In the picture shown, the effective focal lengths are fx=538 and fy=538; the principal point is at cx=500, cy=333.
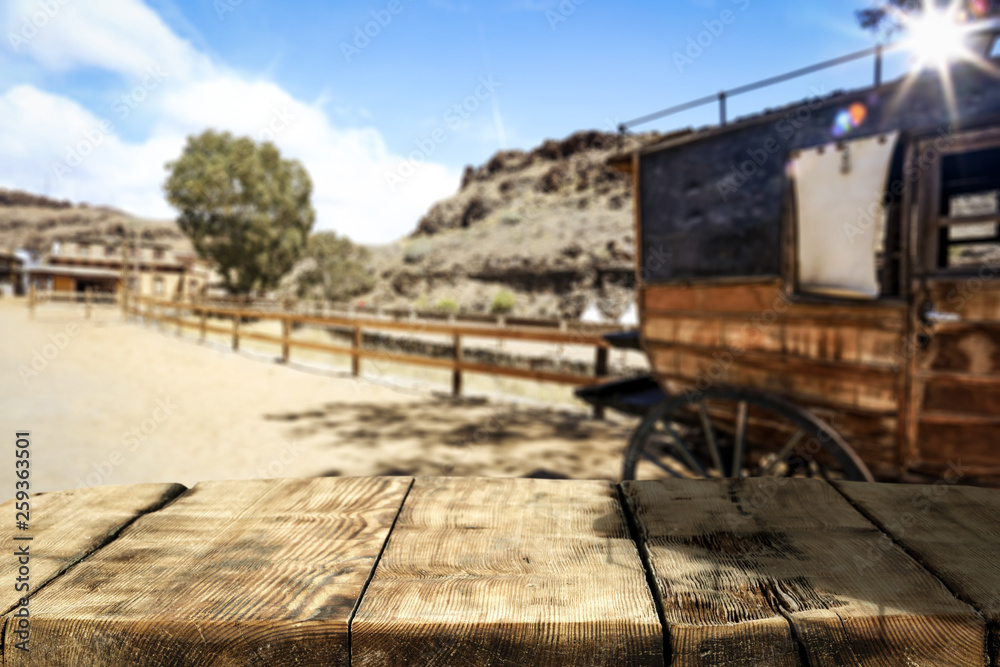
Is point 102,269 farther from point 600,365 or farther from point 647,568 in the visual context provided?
point 647,568

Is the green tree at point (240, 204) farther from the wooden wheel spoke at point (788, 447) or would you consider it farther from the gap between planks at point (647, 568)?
the gap between planks at point (647, 568)

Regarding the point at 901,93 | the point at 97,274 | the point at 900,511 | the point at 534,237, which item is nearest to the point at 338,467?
the point at 900,511

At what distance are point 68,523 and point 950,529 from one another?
5.15 ft

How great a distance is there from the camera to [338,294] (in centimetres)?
4556

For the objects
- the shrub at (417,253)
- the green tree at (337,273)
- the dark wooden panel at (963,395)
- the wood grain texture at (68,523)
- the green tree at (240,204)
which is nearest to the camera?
the wood grain texture at (68,523)

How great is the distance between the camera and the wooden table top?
68 centimetres

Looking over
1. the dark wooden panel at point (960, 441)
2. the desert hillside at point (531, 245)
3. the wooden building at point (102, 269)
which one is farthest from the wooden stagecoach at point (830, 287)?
the wooden building at point (102, 269)

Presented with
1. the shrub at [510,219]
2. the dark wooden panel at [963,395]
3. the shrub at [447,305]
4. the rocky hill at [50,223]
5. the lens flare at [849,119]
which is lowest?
the dark wooden panel at [963,395]

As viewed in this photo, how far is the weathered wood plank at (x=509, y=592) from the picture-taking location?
0.68 metres

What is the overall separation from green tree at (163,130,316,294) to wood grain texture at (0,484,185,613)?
3356 cm

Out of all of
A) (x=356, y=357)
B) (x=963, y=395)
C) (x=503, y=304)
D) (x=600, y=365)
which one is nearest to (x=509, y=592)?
(x=963, y=395)

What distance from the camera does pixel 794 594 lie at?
0.75 metres

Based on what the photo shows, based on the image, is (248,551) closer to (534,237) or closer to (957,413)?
(957,413)

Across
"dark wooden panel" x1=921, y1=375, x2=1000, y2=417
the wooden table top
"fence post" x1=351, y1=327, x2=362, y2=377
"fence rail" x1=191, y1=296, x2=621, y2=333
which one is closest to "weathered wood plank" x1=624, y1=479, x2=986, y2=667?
the wooden table top
